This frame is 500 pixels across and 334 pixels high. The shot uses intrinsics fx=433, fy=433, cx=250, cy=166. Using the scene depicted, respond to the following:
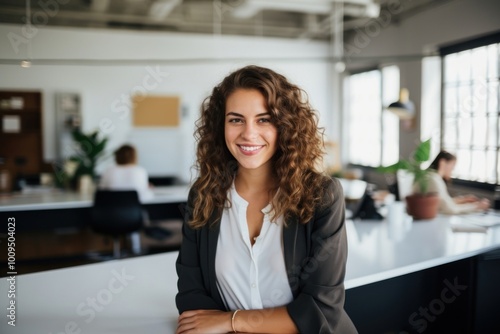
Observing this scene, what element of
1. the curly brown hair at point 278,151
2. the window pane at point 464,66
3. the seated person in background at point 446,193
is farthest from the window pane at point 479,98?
the curly brown hair at point 278,151

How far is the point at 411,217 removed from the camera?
3225 millimetres

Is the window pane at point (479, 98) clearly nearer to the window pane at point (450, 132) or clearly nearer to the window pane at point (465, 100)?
the window pane at point (465, 100)

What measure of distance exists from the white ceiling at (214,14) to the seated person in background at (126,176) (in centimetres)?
242

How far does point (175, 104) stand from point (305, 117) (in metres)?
6.48

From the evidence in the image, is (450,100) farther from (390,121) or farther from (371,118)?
(371,118)

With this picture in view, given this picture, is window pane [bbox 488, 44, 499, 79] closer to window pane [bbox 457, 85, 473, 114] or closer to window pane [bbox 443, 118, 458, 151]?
window pane [bbox 457, 85, 473, 114]

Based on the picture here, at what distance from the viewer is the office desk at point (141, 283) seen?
1.52 metres

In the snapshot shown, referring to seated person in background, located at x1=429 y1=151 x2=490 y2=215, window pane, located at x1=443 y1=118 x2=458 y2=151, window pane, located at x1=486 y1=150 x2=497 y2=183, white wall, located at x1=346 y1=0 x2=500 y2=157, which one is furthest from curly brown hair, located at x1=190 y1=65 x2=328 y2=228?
window pane, located at x1=443 y1=118 x2=458 y2=151

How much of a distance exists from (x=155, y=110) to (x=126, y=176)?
328 cm

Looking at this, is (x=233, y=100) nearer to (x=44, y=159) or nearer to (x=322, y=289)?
(x=322, y=289)

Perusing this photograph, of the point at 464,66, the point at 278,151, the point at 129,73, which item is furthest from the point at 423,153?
the point at 129,73

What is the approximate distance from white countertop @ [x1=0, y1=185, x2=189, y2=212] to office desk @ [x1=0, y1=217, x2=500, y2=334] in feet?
7.81

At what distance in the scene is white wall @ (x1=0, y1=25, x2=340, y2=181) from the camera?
23.3 feet

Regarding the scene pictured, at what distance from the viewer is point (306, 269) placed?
1457mm
